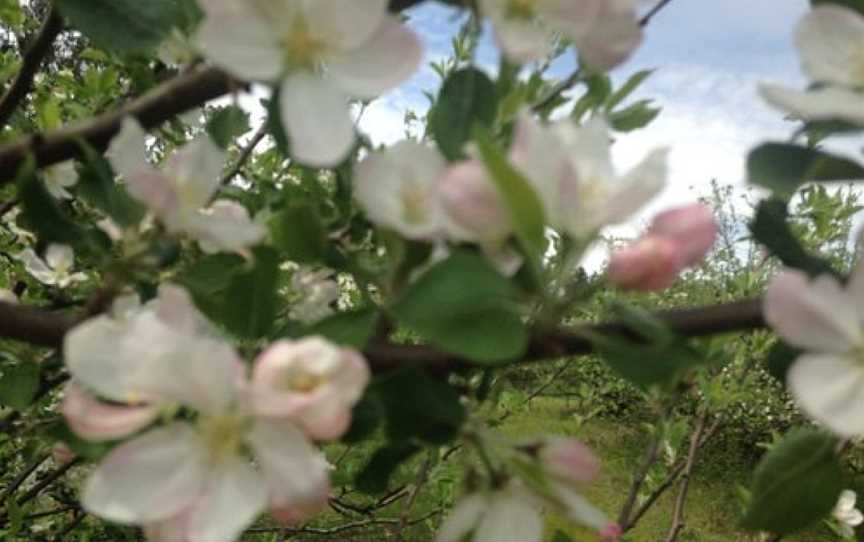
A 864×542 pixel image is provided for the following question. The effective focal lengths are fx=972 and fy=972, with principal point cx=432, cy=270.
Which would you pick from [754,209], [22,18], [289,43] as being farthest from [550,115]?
[22,18]

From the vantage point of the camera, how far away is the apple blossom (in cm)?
56

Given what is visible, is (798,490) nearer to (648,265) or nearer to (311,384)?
(648,265)

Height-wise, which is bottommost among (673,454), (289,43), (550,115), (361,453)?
(673,454)

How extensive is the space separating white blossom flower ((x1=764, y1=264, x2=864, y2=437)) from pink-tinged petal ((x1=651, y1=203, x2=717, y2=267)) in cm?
5

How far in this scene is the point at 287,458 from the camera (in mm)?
581

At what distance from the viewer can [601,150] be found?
702 mm

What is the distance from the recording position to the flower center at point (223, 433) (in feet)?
1.96

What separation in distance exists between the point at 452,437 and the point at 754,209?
12.8 inches

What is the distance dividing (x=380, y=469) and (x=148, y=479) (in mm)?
222

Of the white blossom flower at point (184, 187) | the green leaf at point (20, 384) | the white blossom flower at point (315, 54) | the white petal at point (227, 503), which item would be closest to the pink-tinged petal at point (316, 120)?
the white blossom flower at point (315, 54)

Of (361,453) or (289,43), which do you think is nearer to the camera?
(289,43)

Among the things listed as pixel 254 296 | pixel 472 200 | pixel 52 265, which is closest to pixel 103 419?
pixel 254 296

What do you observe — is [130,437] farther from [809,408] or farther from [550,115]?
[550,115]

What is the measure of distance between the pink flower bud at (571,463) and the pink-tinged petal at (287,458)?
0.54ft
